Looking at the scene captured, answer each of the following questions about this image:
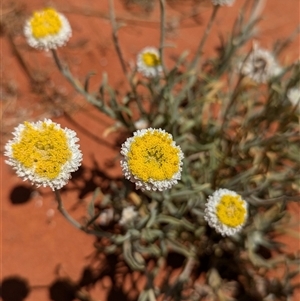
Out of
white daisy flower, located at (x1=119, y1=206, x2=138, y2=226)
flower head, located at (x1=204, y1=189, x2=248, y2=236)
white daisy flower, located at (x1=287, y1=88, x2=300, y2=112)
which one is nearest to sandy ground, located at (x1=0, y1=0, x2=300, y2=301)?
white daisy flower, located at (x1=119, y1=206, x2=138, y2=226)

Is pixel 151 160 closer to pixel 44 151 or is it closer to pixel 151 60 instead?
pixel 44 151

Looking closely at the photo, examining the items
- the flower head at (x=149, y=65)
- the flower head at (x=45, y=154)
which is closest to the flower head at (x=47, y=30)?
the flower head at (x=149, y=65)

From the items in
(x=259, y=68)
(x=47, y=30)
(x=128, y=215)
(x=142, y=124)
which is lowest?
(x=128, y=215)

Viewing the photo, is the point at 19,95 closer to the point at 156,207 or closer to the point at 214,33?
the point at 156,207

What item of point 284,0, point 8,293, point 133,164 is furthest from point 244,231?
point 284,0

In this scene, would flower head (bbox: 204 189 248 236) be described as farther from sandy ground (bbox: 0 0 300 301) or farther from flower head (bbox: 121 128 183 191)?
sandy ground (bbox: 0 0 300 301)

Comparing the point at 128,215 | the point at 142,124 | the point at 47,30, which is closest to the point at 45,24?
the point at 47,30

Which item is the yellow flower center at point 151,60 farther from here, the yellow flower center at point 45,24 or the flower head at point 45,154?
the flower head at point 45,154
